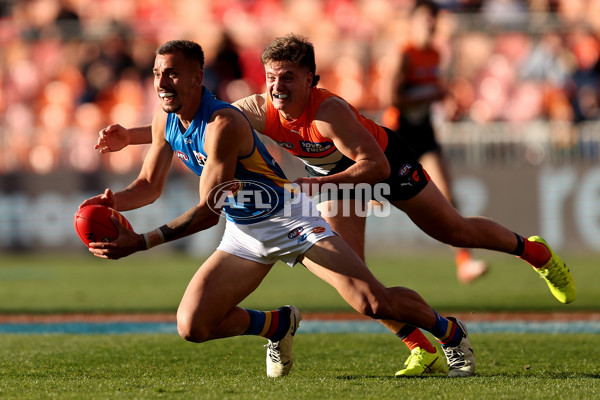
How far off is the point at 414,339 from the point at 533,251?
1.42 m

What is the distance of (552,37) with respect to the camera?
1666cm

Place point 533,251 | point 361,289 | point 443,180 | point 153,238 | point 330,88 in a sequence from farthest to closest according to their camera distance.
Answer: point 330,88 < point 443,180 < point 533,251 < point 361,289 < point 153,238

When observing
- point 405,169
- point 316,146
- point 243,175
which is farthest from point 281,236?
point 405,169

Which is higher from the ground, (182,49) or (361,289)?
(182,49)

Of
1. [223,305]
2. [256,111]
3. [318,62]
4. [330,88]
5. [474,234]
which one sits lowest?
[223,305]

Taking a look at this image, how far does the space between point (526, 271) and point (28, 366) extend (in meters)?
8.72

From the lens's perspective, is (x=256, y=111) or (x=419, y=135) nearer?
(x=256, y=111)

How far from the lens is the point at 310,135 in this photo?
614 centimetres

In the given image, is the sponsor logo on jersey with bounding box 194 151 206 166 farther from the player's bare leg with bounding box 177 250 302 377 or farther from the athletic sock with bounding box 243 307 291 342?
the athletic sock with bounding box 243 307 291 342

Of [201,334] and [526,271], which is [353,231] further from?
[526,271]

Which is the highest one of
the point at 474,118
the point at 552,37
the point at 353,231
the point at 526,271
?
the point at 552,37

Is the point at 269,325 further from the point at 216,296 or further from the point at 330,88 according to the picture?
the point at 330,88

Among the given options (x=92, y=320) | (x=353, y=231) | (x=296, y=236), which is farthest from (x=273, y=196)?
(x=92, y=320)

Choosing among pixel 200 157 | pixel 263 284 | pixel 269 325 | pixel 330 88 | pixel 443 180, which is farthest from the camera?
pixel 330 88
